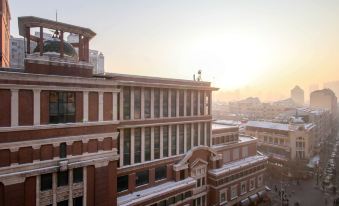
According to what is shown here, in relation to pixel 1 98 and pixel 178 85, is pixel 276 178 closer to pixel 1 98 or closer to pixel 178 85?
pixel 178 85

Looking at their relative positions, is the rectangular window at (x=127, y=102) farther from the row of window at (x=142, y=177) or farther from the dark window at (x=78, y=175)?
the dark window at (x=78, y=175)

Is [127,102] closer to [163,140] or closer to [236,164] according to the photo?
[163,140]

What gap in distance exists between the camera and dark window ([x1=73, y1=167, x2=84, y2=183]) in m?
19.9

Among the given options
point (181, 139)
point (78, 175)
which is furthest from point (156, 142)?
point (78, 175)

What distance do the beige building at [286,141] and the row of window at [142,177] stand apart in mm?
45563

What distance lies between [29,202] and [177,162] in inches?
772

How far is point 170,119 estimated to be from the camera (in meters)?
31.8

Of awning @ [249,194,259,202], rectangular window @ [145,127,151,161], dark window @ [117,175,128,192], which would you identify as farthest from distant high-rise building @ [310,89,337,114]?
dark window @ [117,175,128,192]

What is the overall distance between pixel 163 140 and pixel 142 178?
577 cm

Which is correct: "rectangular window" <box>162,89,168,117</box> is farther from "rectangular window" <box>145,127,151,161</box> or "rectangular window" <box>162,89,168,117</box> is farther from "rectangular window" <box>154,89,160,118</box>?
"rectangular window" <box>145,127,151,161</box>

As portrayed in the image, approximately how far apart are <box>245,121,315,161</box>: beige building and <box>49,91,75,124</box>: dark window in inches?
2395

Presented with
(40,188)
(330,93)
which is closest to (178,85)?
(40,188)

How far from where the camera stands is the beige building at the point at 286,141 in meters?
64.8

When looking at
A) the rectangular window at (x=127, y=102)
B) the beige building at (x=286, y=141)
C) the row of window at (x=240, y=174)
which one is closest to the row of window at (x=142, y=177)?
the rectangular window at (x=127, y=102)
